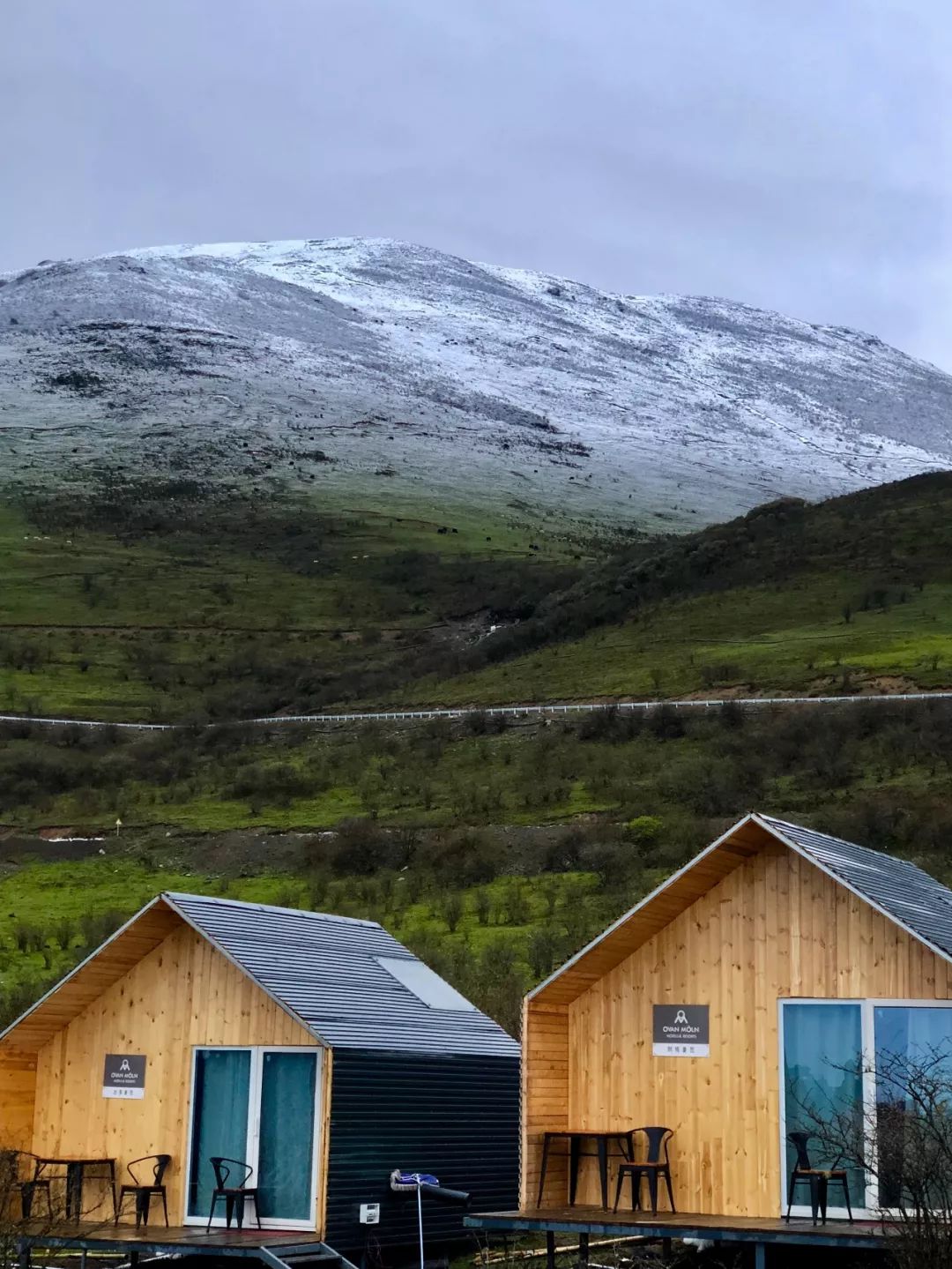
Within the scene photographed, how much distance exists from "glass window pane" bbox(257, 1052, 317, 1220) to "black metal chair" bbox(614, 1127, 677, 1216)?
351cm

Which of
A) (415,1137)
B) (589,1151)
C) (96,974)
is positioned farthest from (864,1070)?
(96,974)

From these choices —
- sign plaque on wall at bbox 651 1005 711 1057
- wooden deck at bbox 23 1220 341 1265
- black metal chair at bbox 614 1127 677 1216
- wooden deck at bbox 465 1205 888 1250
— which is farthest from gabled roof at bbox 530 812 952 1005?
wooden deck at bbox 23 1220 341 1265

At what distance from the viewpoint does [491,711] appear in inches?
2891

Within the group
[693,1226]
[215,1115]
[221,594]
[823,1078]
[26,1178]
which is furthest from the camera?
[221,594]

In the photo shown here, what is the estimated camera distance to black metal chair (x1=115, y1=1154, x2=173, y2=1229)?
788 inches

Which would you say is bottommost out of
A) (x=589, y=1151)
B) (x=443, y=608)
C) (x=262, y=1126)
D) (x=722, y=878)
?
(x=589, y=1151)

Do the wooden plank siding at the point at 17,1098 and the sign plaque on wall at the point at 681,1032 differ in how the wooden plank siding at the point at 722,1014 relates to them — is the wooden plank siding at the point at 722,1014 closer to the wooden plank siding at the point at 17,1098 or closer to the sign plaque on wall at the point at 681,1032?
the sign plaque on wall at the point at 681,1032

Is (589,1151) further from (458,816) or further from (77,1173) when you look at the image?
(458,816)

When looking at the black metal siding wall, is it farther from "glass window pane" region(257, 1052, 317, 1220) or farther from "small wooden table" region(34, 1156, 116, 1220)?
"small wooden table" region(34, 1156, 116, 1220)

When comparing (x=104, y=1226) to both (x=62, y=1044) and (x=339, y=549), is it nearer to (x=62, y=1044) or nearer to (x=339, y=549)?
(x=62, y=1044)

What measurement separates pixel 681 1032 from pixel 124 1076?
22.5 feet

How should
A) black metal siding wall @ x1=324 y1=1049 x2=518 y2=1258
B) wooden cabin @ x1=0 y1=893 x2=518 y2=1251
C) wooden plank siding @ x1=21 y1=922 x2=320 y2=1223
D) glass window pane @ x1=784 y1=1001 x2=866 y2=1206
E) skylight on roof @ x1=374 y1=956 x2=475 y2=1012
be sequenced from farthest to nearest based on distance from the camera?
skylight on roof @ x1=374 y1=956 x2=475 y2=1012 < wooden plank siding @ x1=21 y1=922 x2=320 y2=1223 < wooden cabin @ x1=0 y1=893 x2=518 y2=1251 < black metal siding wall @ x1=324 y1=1049 x2=518 y2=1258 < glass window pane @ x1=784 y1=1001 x2=866 y2=1206

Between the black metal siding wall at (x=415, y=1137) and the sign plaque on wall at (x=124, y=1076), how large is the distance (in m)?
2.90

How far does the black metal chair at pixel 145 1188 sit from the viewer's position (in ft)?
65.7
